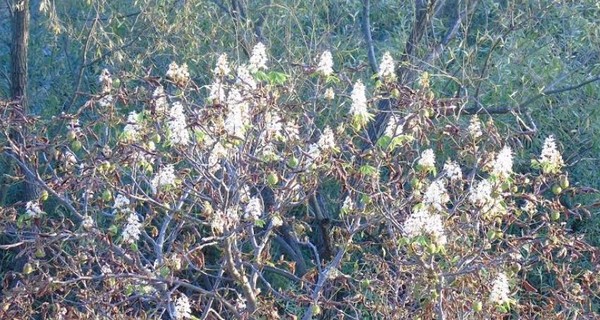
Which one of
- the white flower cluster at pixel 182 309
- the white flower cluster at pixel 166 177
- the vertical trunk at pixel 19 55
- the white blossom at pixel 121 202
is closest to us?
the white flower cluster at pixel 166 177

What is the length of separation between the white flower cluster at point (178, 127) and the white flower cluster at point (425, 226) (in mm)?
743

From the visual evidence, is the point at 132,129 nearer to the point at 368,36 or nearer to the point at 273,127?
the point at 273,127

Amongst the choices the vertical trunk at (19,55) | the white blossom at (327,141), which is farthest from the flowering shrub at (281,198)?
the vertical trunk at (19,55)

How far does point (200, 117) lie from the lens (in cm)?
357

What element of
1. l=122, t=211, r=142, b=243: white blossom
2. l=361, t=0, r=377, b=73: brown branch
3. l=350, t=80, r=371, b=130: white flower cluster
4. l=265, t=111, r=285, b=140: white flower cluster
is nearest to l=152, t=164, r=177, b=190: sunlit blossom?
l=122, t=211, r=142, b=243: white blossom

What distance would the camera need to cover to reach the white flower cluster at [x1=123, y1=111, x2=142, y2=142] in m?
3.68

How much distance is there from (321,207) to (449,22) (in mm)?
1356

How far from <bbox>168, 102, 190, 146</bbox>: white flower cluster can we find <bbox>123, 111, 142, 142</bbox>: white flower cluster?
165 millimetres

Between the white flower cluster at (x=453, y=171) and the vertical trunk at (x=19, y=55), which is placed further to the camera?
the vertical trunk at (x=19, y=55)

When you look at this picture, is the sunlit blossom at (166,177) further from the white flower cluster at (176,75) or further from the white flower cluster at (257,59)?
the white flower cluster at (257,59)

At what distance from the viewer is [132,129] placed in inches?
146

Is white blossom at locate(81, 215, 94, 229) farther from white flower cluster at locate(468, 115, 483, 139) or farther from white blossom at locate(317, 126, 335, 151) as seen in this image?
white flower cluster at locate(468, 115, 483, 139)

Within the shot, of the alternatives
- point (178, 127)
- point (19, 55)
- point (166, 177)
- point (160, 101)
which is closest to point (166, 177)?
point (166, 177)

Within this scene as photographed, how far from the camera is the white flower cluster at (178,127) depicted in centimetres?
352
